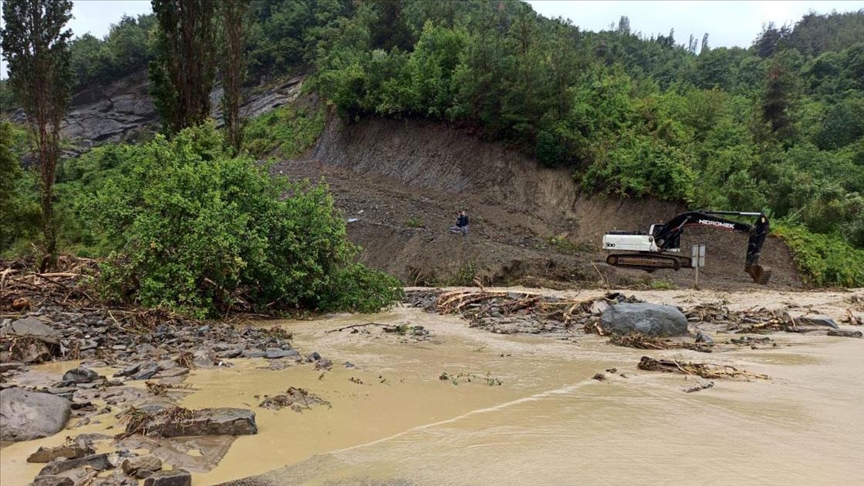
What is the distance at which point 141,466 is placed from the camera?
3752mm

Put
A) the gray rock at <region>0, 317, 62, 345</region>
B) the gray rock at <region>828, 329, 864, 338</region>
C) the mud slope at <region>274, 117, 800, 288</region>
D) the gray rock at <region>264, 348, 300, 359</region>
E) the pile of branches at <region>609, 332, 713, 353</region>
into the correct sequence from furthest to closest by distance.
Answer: the mud slope at <region>274, 117, 800, 288</region> < the gray rock at <region>828, 329, 864, 338</region> < the pile of branches at <region>609, 332, 713, 353</region> < the gray rock at <region>264, 348, 300, 359</region> < the gray rock at <region>0, 317, 62, 345</region>

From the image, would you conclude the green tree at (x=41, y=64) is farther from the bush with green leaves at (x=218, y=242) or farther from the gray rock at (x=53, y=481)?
the gray rock at (x=53, y=481)

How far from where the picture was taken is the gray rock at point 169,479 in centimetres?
347

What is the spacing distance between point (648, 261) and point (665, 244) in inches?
34.2

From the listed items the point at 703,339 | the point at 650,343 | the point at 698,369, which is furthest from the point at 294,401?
the point at 703,339

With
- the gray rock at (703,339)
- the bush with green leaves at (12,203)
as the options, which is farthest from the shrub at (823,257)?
the bush with green leaves at (12,203)

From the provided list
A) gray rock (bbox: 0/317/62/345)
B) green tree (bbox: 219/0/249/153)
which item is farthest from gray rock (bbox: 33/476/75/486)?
green tree (bbox: 219/0/249/153)

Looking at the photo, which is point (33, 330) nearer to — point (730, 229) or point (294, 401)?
point (294, 401)

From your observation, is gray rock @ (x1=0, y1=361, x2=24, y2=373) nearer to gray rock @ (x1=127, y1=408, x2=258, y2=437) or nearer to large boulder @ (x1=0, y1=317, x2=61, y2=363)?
large boulder @ (x1=0, y1=317, x2=61, y2=363)

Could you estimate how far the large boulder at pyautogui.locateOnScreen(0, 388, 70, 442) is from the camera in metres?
4.30

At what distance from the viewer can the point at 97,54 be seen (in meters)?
63.7

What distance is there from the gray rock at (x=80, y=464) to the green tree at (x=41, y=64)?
16781 mm

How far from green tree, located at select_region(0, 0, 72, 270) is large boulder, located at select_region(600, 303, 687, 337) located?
16.8m

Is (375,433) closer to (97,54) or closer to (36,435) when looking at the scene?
(36,435)
